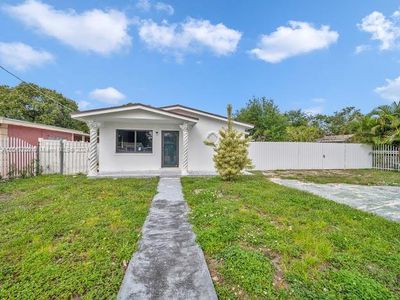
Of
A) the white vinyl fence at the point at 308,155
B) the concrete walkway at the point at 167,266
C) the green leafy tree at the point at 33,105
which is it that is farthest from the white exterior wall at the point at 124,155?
the green leafy tree at the point at 33,105

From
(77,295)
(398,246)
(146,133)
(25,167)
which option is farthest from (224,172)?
(25,167)

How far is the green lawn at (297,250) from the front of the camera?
279cm

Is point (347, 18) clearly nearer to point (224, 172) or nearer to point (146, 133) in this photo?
point (224, 172)

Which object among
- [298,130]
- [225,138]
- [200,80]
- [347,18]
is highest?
[347,18]

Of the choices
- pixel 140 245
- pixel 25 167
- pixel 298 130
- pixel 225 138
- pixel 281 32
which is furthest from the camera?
pixel 298 130

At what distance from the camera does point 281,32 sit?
1566 cm

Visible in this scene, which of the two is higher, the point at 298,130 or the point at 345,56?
the point at 345,56

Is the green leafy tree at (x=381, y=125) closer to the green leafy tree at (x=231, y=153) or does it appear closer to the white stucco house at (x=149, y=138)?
the white stucco house at (x=149, y=138)

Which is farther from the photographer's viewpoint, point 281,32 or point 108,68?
point 108,68

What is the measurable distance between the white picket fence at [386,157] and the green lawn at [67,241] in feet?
54.4

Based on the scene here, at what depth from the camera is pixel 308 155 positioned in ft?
52.7

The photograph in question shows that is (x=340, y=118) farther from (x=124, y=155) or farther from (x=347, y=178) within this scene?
(x=124, y=155)

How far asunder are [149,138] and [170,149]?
1266 millimetres

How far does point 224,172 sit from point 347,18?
36.3 feet
